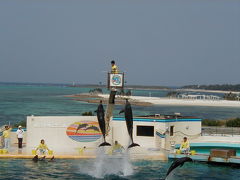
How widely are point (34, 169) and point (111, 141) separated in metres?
6.39

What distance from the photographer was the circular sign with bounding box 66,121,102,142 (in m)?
27.2

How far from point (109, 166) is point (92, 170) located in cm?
113

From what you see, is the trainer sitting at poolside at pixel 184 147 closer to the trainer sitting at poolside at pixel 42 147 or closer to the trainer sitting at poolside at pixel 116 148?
the trainer sitting at poolside at pixel 116 148

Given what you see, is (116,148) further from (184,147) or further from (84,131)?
(184,147)

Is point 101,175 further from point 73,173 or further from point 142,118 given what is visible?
point 142,118

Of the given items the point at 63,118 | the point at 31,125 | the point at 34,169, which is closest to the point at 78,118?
the point at 63,118

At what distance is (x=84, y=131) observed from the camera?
27312 millimetres

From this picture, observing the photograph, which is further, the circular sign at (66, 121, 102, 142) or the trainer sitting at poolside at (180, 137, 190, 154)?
the circular sign at (66, 121, 102, 142)

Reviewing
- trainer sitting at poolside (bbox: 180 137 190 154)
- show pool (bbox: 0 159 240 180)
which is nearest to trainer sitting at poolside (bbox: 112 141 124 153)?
show pool (bbox: 0 159 240 180)

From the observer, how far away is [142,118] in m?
28.1

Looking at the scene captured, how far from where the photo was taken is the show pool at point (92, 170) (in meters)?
21.6

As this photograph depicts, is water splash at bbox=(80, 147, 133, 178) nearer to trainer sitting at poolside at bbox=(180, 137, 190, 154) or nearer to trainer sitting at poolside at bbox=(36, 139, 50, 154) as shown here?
trainer sitting at poolside at bbox=(36, 139, 50, 154)

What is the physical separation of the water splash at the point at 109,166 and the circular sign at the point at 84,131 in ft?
7.70

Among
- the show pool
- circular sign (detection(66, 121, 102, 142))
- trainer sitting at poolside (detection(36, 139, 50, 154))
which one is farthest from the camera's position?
circular sign (detection(66, 121, 102, 142))
